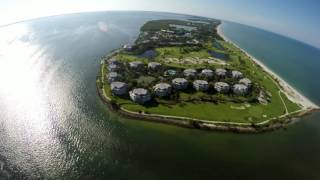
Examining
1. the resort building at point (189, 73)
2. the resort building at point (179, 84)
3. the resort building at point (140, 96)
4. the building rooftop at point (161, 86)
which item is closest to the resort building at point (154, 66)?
the resort building at point (189, 73)

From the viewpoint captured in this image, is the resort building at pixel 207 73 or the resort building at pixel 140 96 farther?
the resort building at pixel 207 73

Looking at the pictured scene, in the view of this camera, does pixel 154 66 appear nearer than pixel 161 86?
No

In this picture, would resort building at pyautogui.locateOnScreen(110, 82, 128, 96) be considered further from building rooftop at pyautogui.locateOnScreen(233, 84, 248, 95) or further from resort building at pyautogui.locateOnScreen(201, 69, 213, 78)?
building rooftop at pyautogui.locateOnScreen(233, 84, 248, 95)

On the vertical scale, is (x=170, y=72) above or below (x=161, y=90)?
below

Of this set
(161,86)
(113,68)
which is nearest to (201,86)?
(161,86)

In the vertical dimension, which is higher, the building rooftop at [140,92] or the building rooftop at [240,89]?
the building rooftop at [140,92]

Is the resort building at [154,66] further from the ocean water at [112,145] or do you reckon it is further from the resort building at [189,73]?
the ocean water at [112,145]

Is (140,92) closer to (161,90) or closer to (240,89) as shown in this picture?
(161,90)

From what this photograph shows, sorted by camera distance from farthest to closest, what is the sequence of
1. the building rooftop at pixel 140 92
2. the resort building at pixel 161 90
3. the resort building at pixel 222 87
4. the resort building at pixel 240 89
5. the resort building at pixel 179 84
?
1. the resort building at pixel 240 89
2. the resort building at pixel 222 87
3. the resort building at pixel 179 84
4. the resort building at pixel 161 90
5. the building rooftop at pixel 140 92

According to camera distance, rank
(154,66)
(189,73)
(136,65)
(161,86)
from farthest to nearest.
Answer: (154,66), (136,65), (189,73), (161,86)
